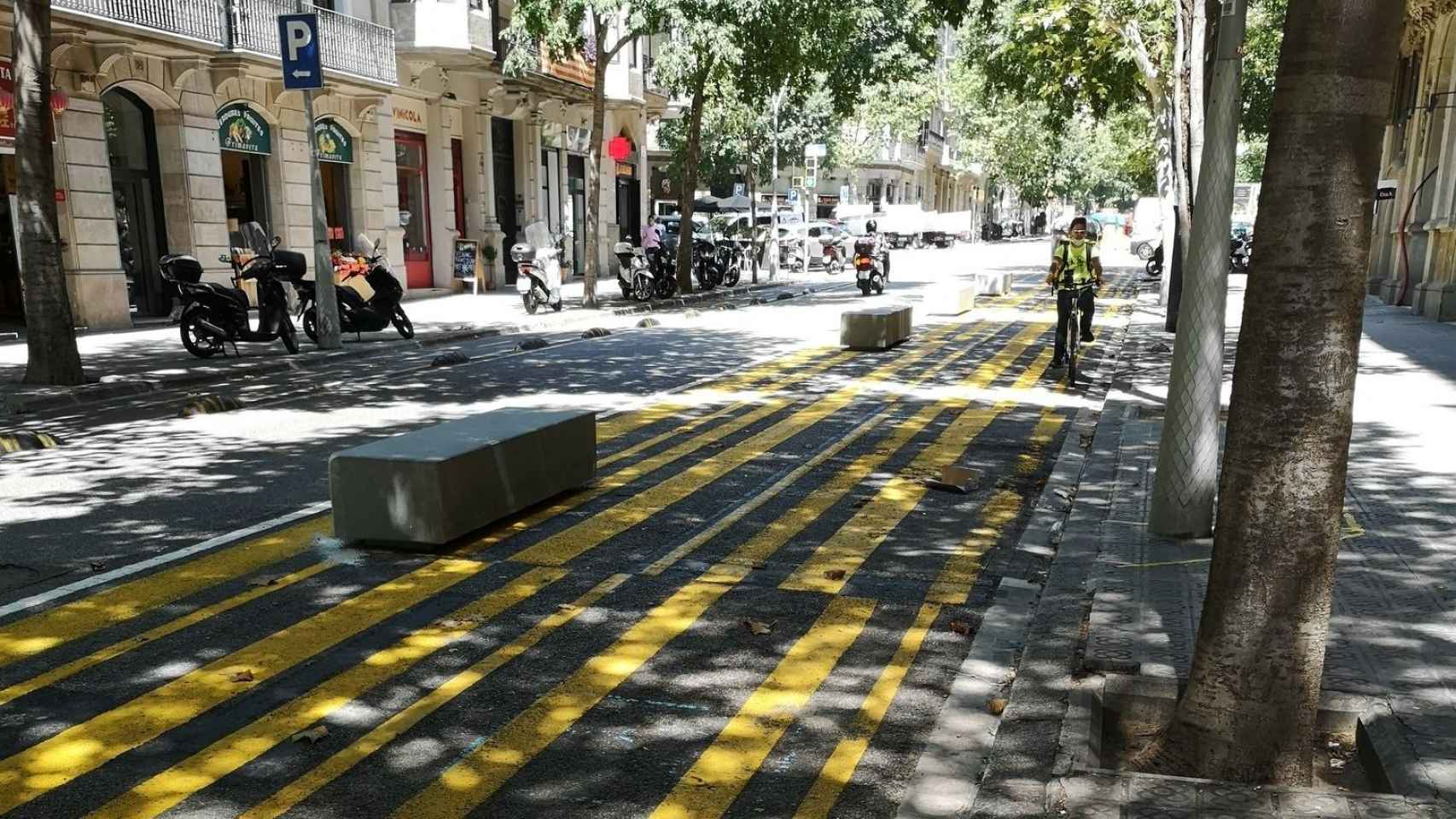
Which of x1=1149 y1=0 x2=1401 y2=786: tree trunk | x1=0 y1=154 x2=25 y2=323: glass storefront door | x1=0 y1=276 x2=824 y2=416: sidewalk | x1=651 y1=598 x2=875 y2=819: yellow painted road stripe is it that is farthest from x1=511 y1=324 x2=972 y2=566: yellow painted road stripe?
x1=0 y1=154 x2=25 y2=323: glass storefront door

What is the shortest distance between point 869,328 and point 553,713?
39.1 ft

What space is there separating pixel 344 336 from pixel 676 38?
28.5 feet

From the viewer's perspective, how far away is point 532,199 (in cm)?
3192

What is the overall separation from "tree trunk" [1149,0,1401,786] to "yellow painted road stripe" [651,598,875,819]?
1362 millimetres

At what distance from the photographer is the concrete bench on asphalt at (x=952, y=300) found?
2188 cm

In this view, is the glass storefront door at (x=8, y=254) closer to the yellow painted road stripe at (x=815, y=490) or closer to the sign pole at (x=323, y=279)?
the sign pole at (x=323, y=279)

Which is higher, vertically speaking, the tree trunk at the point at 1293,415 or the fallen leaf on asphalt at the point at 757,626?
the tree trunk at the point at 1293,415

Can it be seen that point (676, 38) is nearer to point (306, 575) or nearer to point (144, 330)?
point (144, 330)

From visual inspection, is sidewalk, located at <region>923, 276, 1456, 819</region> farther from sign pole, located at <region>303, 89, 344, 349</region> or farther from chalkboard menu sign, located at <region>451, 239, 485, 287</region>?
chalkboard menu sign, located at <region>451, 239, 485, 287</region>

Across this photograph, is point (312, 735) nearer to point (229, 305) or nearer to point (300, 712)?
point (300, 712)

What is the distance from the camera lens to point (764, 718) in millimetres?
4270

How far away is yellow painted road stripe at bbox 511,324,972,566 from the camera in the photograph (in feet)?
20.9

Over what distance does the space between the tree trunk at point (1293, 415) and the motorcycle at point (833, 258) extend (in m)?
35.8

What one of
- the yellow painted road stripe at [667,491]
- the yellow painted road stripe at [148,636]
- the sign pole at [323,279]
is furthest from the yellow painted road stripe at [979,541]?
the sign pole at [323,279]
